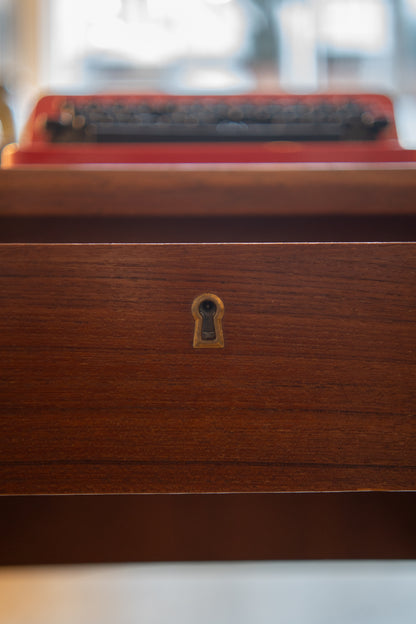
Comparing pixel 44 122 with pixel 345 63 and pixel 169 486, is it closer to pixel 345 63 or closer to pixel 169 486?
pixel 169 486

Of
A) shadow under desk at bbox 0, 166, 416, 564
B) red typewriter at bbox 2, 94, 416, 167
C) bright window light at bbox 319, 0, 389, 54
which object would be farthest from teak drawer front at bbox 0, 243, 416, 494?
bright window light at bbox 319, 0, 389, 54

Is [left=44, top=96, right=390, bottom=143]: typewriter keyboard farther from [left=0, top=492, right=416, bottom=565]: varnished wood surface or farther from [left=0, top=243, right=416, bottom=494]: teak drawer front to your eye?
[left=0, top=492, right=416, bottom=565]: varnished wood surface

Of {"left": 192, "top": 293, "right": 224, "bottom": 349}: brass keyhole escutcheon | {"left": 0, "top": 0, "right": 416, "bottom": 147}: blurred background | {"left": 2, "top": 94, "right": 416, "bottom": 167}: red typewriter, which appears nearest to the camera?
{"left": 192, "top": 293, "right": 224, "bottom": 349}: brass keyhole escutcheon

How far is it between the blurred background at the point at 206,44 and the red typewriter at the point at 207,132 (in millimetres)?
1255

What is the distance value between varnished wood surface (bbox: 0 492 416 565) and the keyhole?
227 mm

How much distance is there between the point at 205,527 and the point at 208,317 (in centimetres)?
35

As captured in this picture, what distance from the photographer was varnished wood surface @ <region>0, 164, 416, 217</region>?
0.32m

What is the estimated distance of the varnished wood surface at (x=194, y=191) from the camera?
0.32 meters

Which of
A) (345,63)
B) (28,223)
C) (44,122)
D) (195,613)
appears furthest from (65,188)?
(345,63)

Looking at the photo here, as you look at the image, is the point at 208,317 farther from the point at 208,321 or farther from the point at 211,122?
the point at 211,122

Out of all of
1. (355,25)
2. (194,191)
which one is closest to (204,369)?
(194,191)

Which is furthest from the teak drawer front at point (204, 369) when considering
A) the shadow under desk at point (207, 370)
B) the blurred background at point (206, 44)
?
the blurred background at point (206, 44)

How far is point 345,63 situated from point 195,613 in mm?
1730

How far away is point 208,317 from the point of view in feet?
0.93
